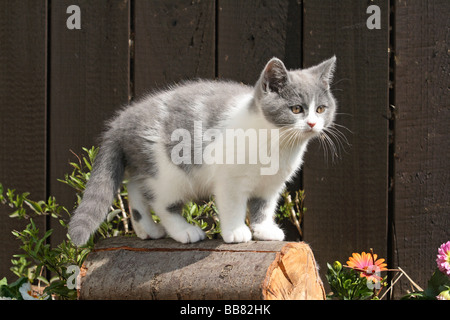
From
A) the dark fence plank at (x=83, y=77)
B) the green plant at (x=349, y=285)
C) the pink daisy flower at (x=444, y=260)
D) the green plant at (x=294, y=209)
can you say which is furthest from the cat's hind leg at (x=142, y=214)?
the pink daisy flower at (x=444, y=260)

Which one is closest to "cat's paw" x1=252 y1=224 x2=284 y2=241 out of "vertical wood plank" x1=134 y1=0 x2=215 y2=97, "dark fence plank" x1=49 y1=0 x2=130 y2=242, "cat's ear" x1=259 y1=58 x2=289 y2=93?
"cat's ear" x1=259 y1=58 x2=289 y2=93

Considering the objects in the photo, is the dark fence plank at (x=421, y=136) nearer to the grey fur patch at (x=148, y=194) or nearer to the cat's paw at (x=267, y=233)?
the cat's paw at (x=267, y=233)

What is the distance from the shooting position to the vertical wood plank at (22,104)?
271 centimetres

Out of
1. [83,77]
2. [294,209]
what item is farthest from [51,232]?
[294,209]

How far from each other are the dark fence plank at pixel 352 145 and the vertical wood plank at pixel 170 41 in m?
0.48

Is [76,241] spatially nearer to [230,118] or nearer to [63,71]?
[230,118]

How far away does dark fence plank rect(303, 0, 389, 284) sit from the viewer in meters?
2.65

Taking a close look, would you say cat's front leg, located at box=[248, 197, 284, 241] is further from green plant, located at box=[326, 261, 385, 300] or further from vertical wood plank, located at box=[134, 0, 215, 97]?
vertical wood plank, located at box=[134, 0, 215, 97]

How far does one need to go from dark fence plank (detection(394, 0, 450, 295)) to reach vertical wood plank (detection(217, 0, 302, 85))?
484 mm

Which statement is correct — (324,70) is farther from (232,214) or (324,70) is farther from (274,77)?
Answer: (232,214)

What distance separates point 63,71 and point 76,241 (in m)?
1.04

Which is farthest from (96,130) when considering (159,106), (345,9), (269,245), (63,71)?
(345,9)

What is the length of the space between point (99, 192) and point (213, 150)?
474 millimetres

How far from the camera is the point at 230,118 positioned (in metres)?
2.20
